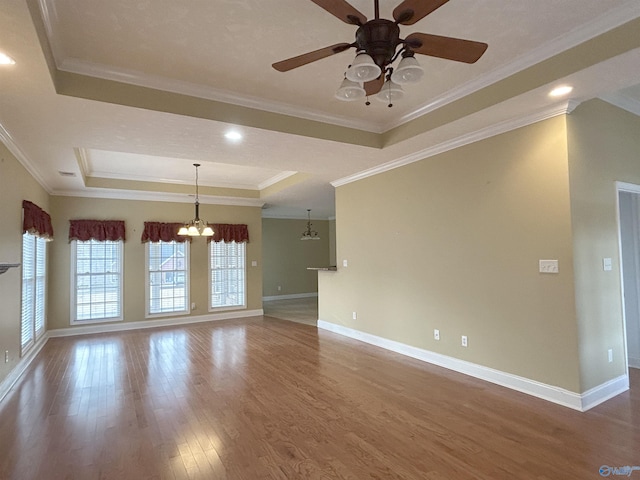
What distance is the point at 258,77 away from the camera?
3.05 meters

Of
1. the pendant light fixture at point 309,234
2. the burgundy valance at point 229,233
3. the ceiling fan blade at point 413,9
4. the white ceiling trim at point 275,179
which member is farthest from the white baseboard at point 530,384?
the pendant light fixture at point 309,234

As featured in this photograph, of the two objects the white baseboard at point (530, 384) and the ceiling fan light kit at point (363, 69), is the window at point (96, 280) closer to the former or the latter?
the white baseboard at point (530, 384)

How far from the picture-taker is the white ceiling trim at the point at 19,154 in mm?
3539

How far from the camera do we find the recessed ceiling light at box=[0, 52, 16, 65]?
2.19 meters

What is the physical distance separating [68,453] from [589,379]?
168 inches

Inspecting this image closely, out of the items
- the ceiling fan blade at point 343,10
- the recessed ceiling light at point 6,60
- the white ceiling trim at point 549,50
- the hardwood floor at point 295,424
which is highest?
the white ceiling trim at point 549,50

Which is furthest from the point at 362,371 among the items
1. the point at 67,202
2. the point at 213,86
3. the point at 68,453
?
the point at 67,202

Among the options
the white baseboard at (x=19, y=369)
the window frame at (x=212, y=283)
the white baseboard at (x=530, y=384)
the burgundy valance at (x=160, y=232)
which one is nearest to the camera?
the white baseboard at (x=530, y=384)

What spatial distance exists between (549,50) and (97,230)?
737 centimetres

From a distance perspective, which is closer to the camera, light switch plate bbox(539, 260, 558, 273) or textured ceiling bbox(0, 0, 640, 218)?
textured ceiling bbox(0, 0, 640, 218)

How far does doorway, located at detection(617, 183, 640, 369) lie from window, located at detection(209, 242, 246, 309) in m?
6.95

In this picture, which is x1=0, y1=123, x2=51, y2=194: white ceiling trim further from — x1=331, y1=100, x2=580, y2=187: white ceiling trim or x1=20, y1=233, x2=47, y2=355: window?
x1=331, y1=100, x2=580, y2=187: white ceiling trim

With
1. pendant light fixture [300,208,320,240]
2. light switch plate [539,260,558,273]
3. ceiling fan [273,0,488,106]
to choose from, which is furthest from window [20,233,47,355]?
pendant light fixture [300,208,320,240]

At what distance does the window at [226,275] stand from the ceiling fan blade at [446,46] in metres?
6.94
